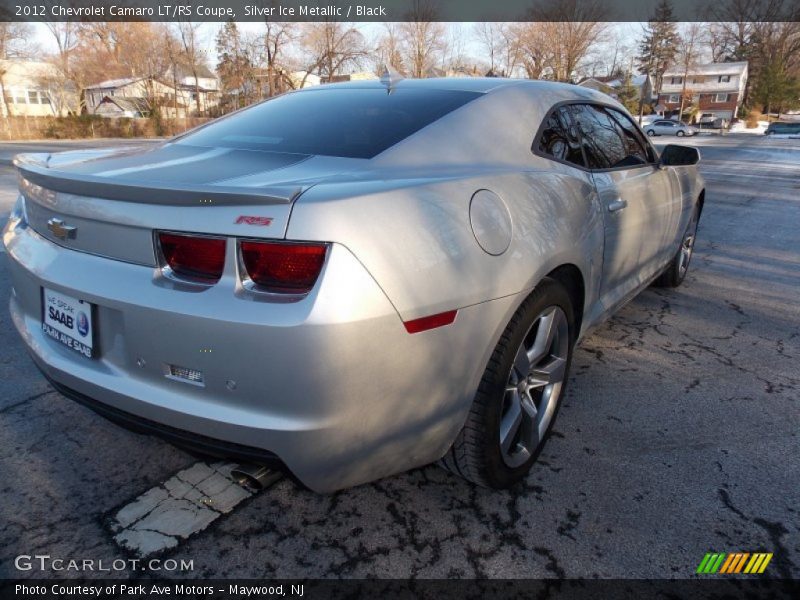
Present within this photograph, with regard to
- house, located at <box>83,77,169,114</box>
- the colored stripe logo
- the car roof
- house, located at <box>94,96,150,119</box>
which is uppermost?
house, located at <box>83,77,169,114</box>

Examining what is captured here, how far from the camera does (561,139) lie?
255 cm

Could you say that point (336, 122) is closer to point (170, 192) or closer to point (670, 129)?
point (170, 192)

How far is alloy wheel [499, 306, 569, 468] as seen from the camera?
2.08m

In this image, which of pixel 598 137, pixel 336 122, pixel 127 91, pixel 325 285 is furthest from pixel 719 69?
pixel 325 285

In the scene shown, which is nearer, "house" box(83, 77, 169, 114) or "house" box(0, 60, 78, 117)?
"house" box(83, 77, 169, 114)

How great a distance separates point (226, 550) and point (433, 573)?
67 centimetres

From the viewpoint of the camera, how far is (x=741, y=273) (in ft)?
16.6

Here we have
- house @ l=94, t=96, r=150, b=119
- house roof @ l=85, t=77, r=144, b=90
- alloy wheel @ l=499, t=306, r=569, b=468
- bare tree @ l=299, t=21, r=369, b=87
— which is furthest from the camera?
house roof @ l=85, t=77, r=144, b=90

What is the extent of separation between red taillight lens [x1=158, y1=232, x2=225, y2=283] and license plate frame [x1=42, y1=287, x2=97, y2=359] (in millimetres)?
323

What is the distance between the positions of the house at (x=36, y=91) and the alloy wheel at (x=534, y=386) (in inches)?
2258

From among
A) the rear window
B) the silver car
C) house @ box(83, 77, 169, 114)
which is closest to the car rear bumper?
the rear window

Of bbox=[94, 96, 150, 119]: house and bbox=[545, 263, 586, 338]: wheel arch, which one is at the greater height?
bbox=[94, 96, 150, 119]: house

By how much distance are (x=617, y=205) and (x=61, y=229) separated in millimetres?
2330

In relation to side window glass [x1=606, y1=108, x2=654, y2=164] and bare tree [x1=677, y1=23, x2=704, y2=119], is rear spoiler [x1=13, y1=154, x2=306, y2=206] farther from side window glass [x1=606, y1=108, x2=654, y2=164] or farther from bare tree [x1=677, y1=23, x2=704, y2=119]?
bare tree [x1=677, y1=23, x2=704, y2=119]
